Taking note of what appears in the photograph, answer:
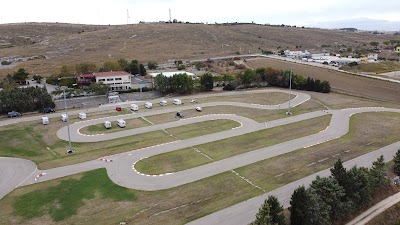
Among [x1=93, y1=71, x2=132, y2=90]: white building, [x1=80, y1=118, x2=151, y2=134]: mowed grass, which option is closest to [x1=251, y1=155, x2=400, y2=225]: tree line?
[x1=80, y1=118, x2=151, y2=134]: mowed grass

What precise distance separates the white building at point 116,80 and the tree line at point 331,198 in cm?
5265

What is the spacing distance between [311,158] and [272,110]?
65.0 feet

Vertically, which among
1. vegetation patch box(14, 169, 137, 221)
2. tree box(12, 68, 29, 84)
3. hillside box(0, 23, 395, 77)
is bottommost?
vegetation patch box(14, 169, 137, 221)

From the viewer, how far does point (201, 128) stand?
45.5 metres

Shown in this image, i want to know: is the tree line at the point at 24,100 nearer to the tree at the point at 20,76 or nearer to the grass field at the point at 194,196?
the tree at the point at 20,76

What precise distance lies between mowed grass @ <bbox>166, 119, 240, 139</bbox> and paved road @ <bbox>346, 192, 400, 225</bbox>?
69.8 feet

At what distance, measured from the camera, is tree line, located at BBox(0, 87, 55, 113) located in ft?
169

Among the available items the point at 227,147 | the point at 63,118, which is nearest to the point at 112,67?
the point at 63,118

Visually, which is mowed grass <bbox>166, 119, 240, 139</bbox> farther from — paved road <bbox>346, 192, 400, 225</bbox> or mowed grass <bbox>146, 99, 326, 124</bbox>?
paved road <bbox>346, 192, 400, 225</bbox>

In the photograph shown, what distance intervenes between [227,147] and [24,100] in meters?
34.3

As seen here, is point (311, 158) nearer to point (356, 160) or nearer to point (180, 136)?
point (356, 160)

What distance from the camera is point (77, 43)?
138750 millimetres

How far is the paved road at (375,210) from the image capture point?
85.3ft

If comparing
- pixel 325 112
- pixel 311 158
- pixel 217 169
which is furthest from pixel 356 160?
pixel 325 112
